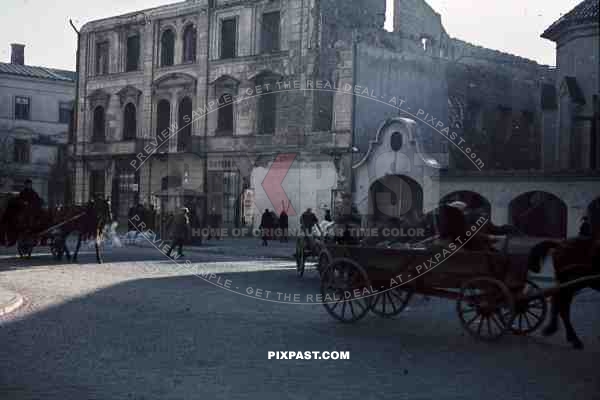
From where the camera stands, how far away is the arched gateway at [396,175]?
26.7 m

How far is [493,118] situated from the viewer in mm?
36844

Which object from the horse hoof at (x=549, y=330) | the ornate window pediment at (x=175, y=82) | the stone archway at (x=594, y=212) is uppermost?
the ornate window pediment at (x=175, y=82)

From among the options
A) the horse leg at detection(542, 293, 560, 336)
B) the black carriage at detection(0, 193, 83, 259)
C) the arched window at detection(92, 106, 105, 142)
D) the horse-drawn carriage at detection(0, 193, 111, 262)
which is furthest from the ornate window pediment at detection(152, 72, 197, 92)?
the horse leg at detection(542, 293, 560, 336)

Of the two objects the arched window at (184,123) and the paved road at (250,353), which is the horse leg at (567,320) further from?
the arched window at (184,123)

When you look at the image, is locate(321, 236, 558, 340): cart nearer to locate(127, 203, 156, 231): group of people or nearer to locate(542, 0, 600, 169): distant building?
locate(542, 0, 600, 169): distant building

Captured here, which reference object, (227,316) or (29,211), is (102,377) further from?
(29,211)

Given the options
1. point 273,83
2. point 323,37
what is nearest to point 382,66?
point 323,37

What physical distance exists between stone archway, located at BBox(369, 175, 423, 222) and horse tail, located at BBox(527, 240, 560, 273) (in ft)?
59.9

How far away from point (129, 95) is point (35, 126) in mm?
22135

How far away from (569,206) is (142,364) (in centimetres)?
1915

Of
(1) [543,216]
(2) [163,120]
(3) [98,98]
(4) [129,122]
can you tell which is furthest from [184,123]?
(1) [543,216]

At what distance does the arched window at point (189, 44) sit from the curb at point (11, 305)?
27501 mm

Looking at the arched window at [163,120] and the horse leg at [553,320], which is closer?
the horse leg at [553,320]

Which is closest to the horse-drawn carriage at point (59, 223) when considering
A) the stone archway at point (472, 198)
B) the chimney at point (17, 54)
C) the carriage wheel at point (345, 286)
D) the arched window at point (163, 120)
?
the carriage wheel at point (345, 286)
